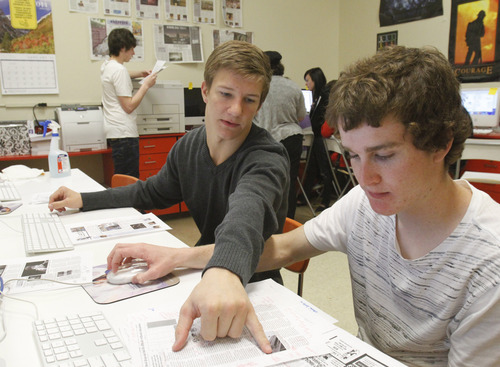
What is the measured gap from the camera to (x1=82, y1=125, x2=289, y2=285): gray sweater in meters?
Answer: 0.83

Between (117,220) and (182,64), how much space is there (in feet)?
10.7

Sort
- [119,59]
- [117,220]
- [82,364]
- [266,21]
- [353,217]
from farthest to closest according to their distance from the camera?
1. [266,21]
2. [119,59]
3. [117,220]
4. [353,217]
5. [82,364]

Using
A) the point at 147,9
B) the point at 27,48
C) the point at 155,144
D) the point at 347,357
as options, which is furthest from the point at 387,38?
the point at 347,357

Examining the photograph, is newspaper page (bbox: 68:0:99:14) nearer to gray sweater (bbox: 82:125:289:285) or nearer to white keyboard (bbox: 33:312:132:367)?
gray sweater (bbox: 82:125:289:285)

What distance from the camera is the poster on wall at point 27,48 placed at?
11.2ft

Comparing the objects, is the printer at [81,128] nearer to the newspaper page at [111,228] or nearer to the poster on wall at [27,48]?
the poster on wall at [27,48]

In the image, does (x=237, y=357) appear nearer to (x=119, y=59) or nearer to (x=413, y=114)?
(x=413, y=114)

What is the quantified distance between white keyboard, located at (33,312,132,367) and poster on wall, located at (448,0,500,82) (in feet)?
12.9

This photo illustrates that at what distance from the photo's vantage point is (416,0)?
430cm

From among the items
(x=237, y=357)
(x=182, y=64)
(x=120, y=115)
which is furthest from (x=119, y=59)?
(x=237, y=357)

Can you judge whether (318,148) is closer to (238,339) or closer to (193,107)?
(193,107)

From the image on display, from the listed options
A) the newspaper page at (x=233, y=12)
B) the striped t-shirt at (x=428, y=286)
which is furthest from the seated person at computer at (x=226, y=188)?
the newspaper page at (x=233, y=12)

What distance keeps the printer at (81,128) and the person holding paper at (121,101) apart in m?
0.11

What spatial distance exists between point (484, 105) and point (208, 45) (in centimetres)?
281
